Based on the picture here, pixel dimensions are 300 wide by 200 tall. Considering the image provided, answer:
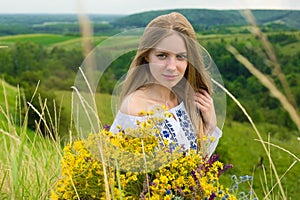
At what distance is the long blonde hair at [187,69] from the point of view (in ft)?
7.51

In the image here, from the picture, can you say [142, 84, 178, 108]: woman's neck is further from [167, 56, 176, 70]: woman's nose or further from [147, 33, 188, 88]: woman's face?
[167, 56, 176, 70]: woman's nose

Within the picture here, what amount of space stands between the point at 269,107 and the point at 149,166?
22282 mm

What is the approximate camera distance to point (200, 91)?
8.38 ft

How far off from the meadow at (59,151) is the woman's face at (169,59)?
256 millimetres

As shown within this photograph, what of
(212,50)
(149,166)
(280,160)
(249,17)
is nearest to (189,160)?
(149,166)

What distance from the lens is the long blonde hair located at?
2.29m

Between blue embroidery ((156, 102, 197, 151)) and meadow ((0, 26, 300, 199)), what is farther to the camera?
blue embroidery ((156, 102, 197, 151))

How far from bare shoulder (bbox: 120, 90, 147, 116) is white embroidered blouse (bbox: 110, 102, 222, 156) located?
27 mm

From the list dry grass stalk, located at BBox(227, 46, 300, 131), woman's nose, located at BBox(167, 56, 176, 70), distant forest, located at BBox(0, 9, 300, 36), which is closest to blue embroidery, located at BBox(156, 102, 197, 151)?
woman's nose, located at BBox(167, 56, 176, 70)

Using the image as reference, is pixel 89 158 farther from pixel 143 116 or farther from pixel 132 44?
pixel 132 44

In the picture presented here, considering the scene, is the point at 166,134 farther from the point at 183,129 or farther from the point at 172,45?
the point at 172,45

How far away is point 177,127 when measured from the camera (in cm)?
243

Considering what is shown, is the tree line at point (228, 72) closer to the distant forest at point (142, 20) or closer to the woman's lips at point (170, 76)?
the distant forest at point (142, 20)

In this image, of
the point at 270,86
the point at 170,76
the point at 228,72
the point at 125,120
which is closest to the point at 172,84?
the point at 170,76
